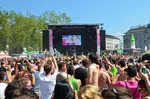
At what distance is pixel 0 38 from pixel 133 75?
223 feet

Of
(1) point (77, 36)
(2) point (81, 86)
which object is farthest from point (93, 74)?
(1) point (77, 36)

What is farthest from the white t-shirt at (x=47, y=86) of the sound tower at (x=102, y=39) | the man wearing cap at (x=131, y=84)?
the sound tower at (x=102, y=39)

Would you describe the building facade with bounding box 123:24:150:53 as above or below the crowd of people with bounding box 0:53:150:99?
above

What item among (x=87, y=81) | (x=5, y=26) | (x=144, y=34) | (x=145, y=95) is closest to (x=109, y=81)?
(x=87, y=81)

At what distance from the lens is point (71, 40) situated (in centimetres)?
3650

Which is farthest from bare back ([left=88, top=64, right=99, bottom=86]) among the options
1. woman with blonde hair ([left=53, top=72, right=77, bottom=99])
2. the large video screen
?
the large video screen

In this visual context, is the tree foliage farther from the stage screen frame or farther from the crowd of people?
the crowd of people

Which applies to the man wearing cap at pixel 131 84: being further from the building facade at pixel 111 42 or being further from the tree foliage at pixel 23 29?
the building facade at pixel 111 42

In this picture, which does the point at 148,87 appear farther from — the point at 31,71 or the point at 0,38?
the point at 0,38

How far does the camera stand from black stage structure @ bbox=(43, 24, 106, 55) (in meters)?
35.6

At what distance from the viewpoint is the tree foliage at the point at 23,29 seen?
235 ft

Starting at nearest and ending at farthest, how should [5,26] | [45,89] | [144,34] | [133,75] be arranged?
[133,75] → [45,89] → [5,26] → [144,34]

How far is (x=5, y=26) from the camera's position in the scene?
69.4 m

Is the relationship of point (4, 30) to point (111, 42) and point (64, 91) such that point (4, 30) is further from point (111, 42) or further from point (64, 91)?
point (111, 42)
